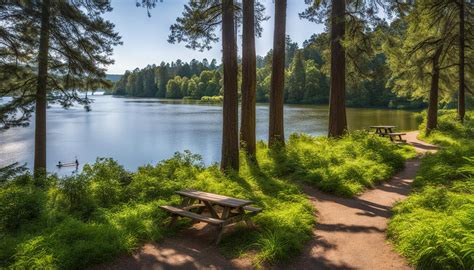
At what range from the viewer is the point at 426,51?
15.0m

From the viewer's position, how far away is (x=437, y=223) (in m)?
4.06

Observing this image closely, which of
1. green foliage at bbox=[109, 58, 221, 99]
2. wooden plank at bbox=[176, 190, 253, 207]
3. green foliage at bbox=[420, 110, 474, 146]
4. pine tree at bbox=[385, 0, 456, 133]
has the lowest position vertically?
wooden plank at bbox=[176, 190, 253, 207]

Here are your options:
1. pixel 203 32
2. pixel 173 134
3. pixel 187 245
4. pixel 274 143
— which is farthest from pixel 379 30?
pixel 173 134

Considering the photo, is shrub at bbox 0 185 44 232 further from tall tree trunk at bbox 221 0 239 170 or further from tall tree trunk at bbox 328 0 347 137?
tall tree trunk at bbox 328 0 347 137

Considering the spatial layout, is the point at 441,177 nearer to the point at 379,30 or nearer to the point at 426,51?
the point at 379,30

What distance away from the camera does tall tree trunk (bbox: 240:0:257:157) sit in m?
8.62

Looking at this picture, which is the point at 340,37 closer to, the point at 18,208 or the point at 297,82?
the point at 18,208

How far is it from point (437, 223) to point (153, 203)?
418 centimetres

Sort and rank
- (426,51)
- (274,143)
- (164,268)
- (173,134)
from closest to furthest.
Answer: (164,268) → (274,143) → (426,51) → (173,134)

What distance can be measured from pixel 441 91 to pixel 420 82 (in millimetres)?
4142

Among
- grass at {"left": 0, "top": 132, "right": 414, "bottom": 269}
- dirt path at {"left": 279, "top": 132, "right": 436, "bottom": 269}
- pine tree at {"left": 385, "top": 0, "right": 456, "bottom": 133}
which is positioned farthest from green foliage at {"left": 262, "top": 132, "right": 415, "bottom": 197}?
pine tree at {"left": 385, "top": 0, "right": 456, "bottom": 133}

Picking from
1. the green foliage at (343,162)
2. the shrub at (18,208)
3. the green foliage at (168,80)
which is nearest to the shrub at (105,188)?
the shrub at (18,208)

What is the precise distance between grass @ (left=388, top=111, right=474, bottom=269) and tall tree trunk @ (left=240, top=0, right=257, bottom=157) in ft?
13.6

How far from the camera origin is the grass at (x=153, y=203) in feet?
13.4
